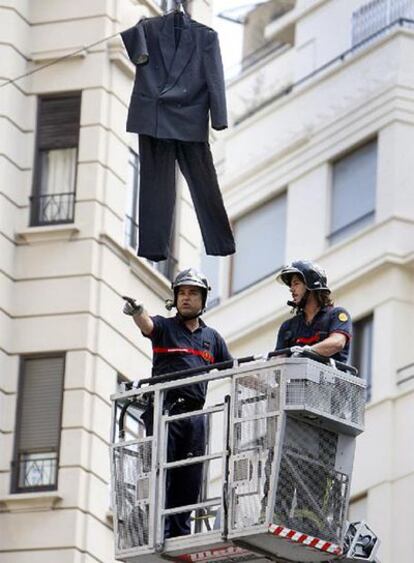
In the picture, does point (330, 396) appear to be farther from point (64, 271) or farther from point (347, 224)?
point (347, 224)

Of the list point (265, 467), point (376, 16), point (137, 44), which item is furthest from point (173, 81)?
point (376, 16)

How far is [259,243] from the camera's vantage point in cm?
4197

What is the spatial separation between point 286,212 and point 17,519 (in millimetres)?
12502

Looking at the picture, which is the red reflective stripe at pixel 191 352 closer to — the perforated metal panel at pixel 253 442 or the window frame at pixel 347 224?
the perforated metal panel at pixel 253 442

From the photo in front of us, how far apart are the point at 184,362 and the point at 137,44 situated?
2.53 meters

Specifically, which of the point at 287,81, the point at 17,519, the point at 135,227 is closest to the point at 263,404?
the point at 17,519

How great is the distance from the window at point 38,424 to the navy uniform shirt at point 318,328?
28.7 ft

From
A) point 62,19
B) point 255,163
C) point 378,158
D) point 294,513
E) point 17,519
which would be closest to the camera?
point 294,513

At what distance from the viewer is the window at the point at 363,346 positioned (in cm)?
3853

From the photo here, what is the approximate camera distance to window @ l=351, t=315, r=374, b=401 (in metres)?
38.5

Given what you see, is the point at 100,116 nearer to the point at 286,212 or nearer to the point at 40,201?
the point at 40,201

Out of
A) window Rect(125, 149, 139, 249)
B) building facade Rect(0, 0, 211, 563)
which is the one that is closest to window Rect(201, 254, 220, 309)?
building facade Rect(0, 0, 211, 563)

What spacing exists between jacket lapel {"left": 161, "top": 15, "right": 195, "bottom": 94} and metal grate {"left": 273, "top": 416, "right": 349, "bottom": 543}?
295cm

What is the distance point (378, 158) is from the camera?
39.7m
